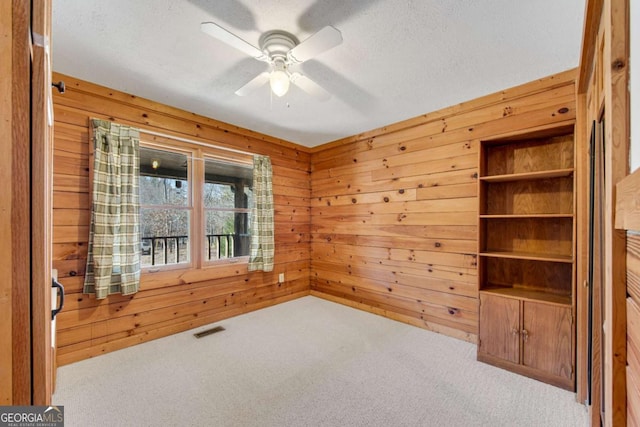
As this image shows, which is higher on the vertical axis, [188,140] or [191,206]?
[188,140]

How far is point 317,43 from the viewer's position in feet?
5.13

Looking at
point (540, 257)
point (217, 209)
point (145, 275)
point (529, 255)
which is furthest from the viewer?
point (217, 209)

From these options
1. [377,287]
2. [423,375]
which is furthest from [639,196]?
[377,287]

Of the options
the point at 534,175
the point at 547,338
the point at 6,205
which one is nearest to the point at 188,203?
the point at 6,205

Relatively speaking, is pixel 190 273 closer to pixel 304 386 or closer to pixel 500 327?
pixel 304 386

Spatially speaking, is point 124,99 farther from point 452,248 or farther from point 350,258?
point 452,248

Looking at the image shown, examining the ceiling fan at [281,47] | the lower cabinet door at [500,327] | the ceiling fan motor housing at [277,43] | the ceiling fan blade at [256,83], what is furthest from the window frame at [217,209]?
the lower cabinet door at [500,327]

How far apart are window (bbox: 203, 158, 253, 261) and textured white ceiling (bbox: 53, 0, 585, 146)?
0.87 m

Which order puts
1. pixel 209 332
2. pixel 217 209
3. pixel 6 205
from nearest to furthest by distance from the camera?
pixel 6 205 < pixel 209 332 < pixel 217 209

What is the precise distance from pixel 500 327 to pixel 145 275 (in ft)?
10.8

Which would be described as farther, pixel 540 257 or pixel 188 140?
pixel 188 140

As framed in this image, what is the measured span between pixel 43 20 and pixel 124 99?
2457 mm

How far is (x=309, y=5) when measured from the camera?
1526mm

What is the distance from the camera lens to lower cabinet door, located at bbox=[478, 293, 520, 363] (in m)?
2.17
